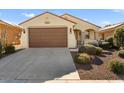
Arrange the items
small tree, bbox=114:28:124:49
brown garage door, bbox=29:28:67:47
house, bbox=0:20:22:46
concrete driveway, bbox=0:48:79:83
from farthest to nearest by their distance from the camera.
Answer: brown garage door, bbox=29:28:67:47 → house, bbox=0:20:22:46 → small tree, bbox=114:28:124:49 → concrete driveway, bbox=0:48:79:83

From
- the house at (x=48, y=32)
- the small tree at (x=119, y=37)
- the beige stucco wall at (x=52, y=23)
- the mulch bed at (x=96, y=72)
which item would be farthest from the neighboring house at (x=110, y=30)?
the mulch bed at (x=96, y=72)

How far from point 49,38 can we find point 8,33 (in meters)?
4.68

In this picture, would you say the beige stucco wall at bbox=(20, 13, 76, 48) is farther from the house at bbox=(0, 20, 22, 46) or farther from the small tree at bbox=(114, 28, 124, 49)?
the small tree at bbox=(114, 28, 124, 49)

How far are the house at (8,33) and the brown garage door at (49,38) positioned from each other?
7.86 feet

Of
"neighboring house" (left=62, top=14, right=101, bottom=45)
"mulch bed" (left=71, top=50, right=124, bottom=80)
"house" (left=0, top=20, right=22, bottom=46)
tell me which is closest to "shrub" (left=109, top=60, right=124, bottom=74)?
"mulch bed" (left=71, top=50, right=124, bottom=80)

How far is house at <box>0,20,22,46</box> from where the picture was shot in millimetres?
22734

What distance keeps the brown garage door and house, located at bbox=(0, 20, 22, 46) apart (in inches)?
94.3

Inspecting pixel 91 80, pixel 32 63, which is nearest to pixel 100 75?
pixel 91 80

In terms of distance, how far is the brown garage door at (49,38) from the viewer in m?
24.1

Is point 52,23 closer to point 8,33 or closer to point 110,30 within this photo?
point 8,33

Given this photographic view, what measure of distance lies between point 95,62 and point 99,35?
21537mm

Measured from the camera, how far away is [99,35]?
1396 inches
